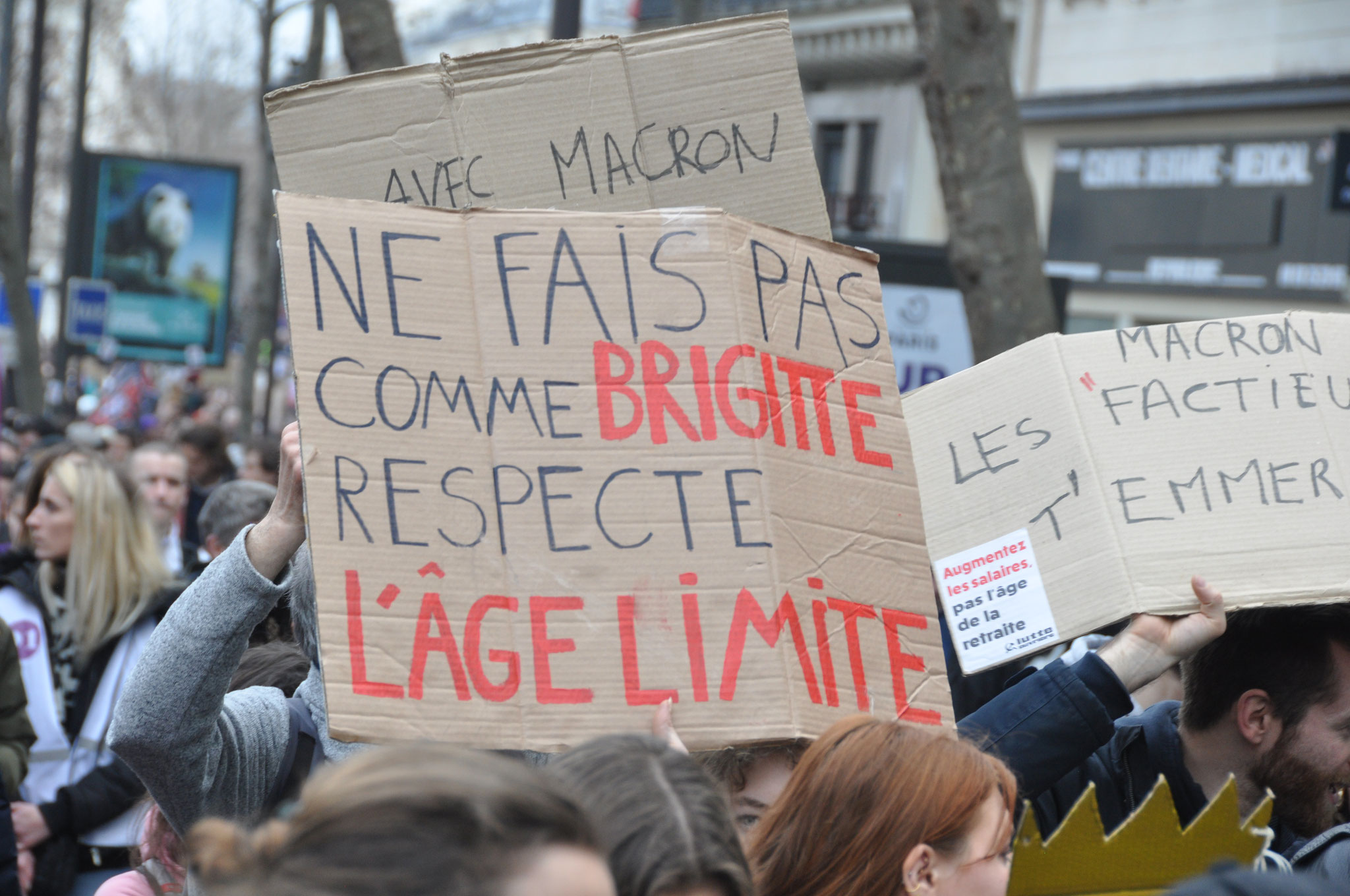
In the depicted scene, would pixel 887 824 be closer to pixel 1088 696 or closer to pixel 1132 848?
pixel 1132 848

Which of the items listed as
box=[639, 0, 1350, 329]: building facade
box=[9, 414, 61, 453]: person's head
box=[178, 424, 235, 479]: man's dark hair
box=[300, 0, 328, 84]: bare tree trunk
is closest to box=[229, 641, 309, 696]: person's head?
box=[178, 424, 235, 479]: man's dark hair

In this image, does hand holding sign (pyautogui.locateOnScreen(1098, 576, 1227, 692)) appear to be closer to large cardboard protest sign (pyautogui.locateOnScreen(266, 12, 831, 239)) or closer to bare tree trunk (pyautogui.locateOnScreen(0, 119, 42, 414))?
large cardboard protest sign (pyautogui.locateOnScreen(266, 12, 831, 239))

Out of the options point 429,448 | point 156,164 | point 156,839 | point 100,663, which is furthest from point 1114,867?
point 156,164

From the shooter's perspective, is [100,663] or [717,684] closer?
[717,684]

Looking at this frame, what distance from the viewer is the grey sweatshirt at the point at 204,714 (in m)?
1.98

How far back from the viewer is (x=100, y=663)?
4238 mm

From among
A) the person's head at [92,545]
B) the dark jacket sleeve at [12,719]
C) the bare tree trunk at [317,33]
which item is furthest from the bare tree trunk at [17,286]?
the dark jacket sleeve at [12,719]

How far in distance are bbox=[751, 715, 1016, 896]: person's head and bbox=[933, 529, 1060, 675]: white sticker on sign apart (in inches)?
20.0

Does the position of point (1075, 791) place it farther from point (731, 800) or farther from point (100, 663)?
point (100, 663)

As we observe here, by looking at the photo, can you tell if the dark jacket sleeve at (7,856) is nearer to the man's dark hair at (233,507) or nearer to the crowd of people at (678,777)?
the crowd of people at (678,777)

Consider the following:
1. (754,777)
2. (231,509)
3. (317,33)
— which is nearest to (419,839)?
(754,777)

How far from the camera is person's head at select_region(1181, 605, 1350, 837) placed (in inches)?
107

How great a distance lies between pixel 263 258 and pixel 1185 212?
1094 cm

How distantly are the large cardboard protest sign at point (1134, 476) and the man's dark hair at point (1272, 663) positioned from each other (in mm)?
316
